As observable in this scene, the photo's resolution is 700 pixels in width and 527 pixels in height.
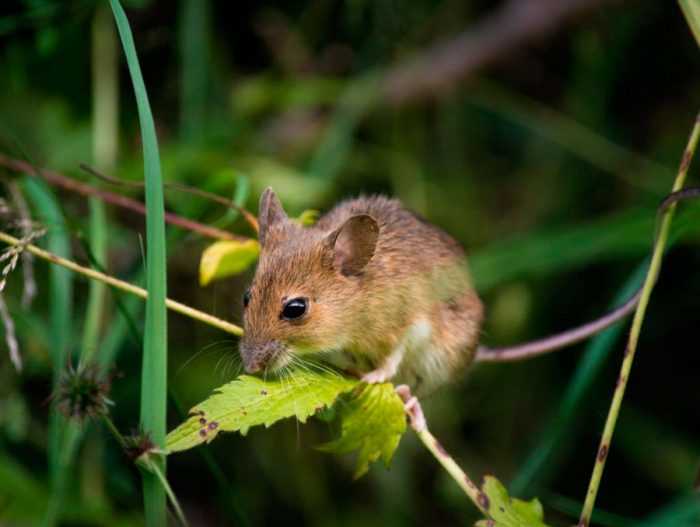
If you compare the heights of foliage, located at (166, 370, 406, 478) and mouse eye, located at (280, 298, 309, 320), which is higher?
mouse eye, located at (280, 298, 309, 320)

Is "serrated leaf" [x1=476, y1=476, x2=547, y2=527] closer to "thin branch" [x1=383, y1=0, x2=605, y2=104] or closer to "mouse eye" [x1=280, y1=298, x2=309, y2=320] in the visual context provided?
"mouse eye" [x1=280, y1=298, x2=309, y2=320]

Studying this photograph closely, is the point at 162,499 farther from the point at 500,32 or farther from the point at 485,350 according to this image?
the point at 500,32

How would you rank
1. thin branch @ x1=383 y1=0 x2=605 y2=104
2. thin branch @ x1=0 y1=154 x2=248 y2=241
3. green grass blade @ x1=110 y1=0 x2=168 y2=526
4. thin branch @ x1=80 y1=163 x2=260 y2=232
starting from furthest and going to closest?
thin branch @ x1=383 y1=0 x2=605 y2=104, thin branch @ x1=0 y1=154 x2=248 y2=241, thin branch @ x1=80 y1=163 x2=260 y2=232, green grass blade @ x1=110 y1=0 x2=168 y2=526

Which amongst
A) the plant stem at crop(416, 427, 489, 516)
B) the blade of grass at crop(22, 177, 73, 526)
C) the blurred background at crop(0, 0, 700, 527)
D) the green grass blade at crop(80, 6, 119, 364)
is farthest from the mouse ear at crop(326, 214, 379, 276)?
the green grass blade at crop(80, 6, 119, 364)

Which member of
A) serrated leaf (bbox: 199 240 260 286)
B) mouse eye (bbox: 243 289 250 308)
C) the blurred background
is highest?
the blurred background

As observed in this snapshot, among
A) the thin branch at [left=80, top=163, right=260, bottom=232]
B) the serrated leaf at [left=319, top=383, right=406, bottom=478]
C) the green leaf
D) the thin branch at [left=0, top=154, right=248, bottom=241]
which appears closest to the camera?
the serrated leaf at [left=319, top=383, right=406, bottom=478]

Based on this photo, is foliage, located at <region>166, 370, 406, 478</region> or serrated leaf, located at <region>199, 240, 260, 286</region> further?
serrated leaf, located at <region>199, 240, 260, 286</region>
